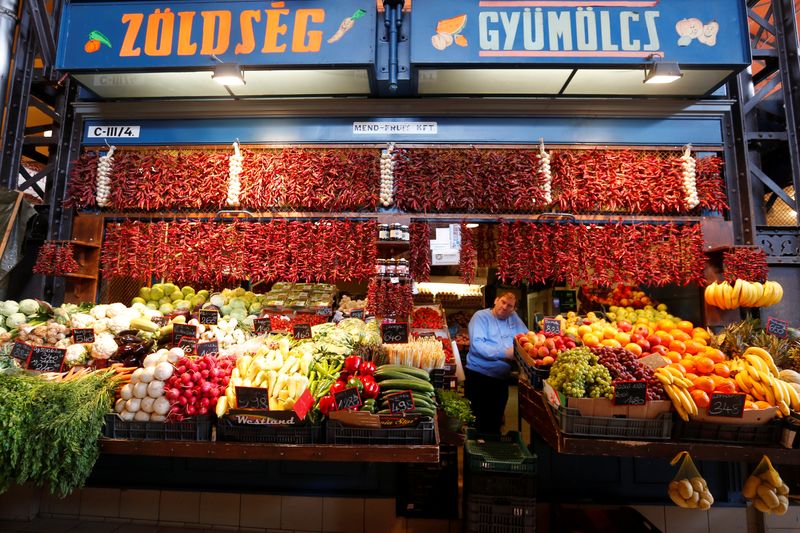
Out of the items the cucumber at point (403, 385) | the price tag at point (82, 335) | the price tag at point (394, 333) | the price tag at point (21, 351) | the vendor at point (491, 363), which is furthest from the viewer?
the vendor at point (491, 363)

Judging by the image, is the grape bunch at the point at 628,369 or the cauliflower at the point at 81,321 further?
the cauliflower at the point at 81,321

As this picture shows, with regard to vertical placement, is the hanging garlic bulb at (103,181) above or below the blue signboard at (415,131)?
below

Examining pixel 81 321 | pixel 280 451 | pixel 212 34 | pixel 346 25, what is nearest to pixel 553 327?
pixel 280 451

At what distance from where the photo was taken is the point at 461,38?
14.7 feet

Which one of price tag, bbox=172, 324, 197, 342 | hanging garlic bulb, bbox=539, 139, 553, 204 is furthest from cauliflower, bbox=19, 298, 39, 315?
hanging garlic bulb, bbox=539, 139, 553, 204

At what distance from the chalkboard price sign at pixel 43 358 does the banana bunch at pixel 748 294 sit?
6.53 meters

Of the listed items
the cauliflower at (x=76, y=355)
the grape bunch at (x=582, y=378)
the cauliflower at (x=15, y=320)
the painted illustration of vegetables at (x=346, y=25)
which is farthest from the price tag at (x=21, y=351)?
the grape bunch at (x=582, y=378)

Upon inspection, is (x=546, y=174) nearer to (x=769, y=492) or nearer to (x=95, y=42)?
(x=769, y=492)

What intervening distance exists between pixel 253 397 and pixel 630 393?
268 centimetres

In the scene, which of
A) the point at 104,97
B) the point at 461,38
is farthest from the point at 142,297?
the point at 461,38

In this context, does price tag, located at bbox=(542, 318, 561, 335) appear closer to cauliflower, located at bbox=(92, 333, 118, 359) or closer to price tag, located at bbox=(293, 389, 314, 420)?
price tag, located at bbox=(293, 389, 314, 420)

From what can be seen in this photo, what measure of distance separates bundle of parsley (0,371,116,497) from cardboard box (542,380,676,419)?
3453 millimetres

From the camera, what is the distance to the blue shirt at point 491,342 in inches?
196

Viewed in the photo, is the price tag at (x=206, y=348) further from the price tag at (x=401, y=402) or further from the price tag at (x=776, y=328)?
the price tag at (x=776, y=328)
